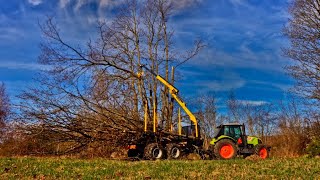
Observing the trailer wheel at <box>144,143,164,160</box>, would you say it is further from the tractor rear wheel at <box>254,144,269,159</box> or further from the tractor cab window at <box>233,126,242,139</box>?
the tractor rear wheel at <box>254,144,269,159</box>

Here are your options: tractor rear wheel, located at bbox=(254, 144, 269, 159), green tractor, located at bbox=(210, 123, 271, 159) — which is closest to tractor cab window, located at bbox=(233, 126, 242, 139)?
green tractor, located at bbox=(210, 123, 271, 159)

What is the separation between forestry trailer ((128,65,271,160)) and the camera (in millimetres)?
16531

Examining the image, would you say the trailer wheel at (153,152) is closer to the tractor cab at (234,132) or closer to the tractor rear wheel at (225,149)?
the tractor rear wheel at (225,149)

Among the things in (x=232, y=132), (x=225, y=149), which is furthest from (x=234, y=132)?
(x=225, y=149)

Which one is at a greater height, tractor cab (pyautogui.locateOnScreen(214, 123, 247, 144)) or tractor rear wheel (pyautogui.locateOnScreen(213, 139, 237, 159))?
tractor cab (pyautogui.locateOnScreen(214, 123, 247, 144))

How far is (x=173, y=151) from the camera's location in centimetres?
A: 1675

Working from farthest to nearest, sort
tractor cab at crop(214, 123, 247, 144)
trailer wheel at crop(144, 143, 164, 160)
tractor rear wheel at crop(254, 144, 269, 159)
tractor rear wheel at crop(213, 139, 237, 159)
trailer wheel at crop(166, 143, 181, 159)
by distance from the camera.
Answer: tractor cab at crop(214, 123, 247, 144), tractor rear wheel at crop(254, 144, 269, 159), tractor rear wheel at crop(213, 139, 237, 159), trailer wheel at crop(166, 143, 181, 159), trailer wheel at crop(144, 143, 164, 160)

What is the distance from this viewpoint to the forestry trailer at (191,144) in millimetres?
16531

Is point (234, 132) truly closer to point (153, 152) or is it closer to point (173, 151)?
point (173, 151)

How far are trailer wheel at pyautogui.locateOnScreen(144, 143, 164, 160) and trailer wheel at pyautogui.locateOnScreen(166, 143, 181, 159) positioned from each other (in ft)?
1.11

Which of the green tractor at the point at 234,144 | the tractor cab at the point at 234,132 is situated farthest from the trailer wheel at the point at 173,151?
the tractor cab at the point at 234,132

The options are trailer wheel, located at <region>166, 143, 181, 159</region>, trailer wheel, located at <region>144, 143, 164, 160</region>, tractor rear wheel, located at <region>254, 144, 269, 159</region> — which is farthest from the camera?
tractor rear wheel, located at <region>254, 144, 269, 159</region>

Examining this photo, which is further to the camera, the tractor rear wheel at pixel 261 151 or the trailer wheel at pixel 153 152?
the tractor rear wheel at pixel 261 151

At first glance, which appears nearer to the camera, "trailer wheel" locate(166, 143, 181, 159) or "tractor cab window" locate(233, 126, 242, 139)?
"trailer wheel" locate(166, 143, 181, 159)
